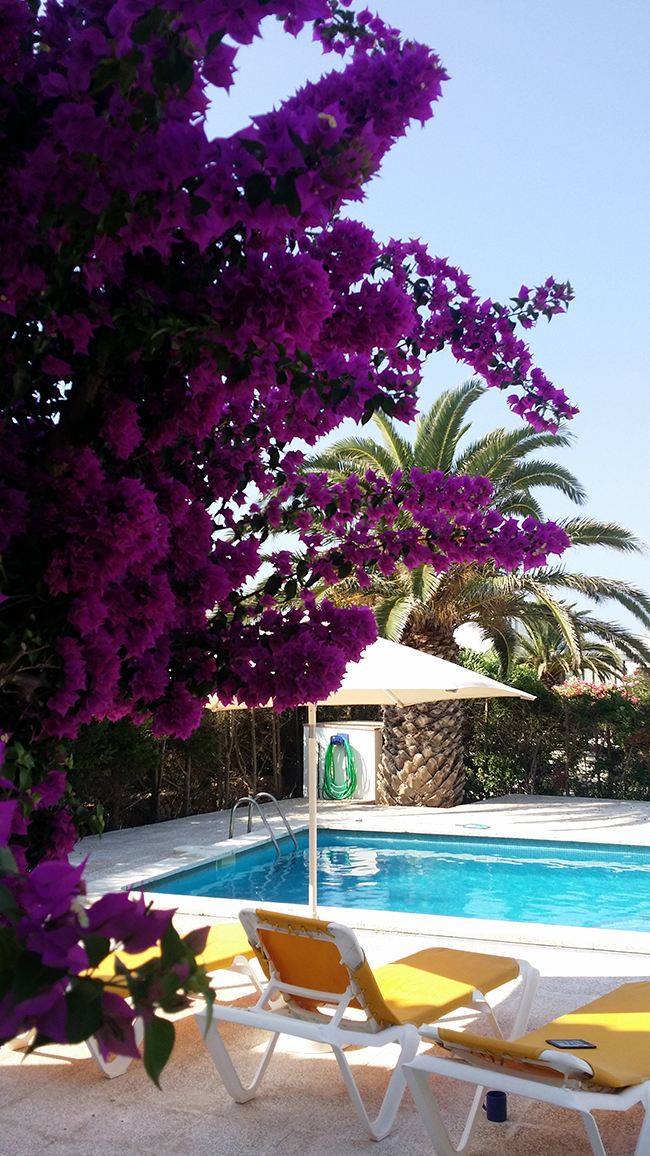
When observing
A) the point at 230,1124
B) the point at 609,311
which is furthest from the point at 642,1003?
the point at 609,311

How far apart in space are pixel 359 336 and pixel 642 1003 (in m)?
3.74

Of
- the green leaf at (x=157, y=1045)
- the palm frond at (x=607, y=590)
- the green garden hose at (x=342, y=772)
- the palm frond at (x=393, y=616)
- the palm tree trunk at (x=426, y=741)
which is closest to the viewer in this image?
the green leaf at (x=157, y=1045)

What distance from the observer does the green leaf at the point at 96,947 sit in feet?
2.08

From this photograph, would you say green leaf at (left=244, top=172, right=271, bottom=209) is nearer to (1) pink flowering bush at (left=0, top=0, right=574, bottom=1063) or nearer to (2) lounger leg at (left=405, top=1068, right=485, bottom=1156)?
(1) pink flowering bush at (left=0, top=0, right=574, bottom=1063)

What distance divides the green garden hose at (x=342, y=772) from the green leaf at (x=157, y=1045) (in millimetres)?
16483

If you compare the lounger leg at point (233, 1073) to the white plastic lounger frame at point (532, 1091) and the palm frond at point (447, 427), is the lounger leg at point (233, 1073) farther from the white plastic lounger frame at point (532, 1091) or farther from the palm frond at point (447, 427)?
the palm frond at point (447, 427)

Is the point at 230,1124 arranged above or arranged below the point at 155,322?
below

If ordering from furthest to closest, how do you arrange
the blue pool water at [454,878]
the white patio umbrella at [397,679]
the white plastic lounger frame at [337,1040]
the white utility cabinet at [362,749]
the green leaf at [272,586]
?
1. the white utility cabinet at [362,749]
2. the blue pool water at [454,878]
3. the white patio umbrella at [397,679]
4. the white plastic lounger frame at [337,1040]
5. the green leaf at [272,586]

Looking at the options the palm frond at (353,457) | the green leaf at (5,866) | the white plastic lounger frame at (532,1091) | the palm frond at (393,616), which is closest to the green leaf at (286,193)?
the green leaf at (5,866)

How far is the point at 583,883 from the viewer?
36.0 feet

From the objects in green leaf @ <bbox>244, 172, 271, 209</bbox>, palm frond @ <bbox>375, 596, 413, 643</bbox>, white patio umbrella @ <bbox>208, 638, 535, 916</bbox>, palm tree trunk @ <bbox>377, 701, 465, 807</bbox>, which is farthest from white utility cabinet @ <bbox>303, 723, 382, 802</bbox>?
green leaf @ <bbox>244, 172, 271, 209</bbox>

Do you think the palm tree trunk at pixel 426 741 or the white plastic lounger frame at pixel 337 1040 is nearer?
the white plastic lounger frame at pixel 337 1040

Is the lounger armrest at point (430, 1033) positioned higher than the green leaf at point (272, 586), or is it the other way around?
the green leaf at point (272, 586)

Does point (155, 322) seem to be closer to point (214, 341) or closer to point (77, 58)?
point (214, 341)
